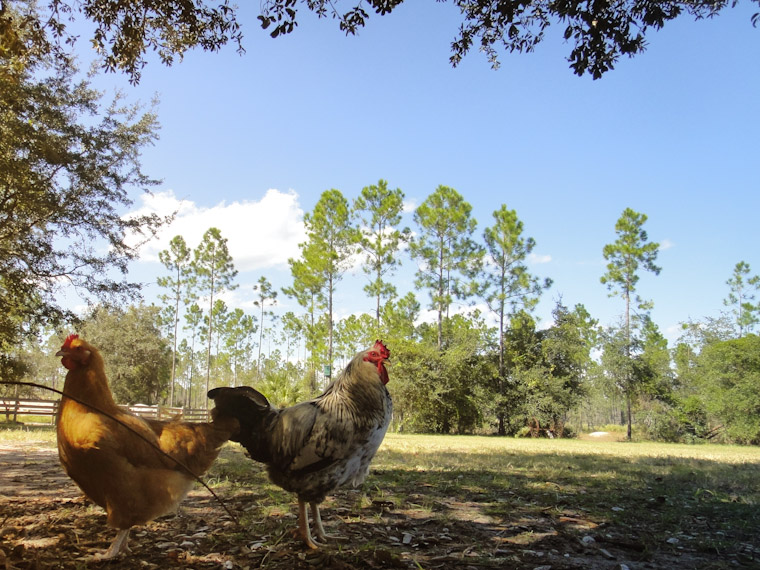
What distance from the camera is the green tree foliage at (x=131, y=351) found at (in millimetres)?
39406

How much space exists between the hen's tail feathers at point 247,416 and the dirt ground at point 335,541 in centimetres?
76

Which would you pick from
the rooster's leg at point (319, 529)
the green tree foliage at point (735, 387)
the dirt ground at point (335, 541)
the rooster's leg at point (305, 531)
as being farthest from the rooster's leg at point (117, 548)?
the green tree foliage at point (735, 387)

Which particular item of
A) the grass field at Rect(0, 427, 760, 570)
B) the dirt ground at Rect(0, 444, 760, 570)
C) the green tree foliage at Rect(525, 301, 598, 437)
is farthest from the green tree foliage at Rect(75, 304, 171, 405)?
the dirt ground at Rect(0, 444, 760, 570)

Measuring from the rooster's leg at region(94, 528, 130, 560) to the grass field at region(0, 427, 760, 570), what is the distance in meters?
0.15

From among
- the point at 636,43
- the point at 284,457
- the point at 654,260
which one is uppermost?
the point at 654,260

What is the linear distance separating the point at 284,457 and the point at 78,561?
5.08 ft

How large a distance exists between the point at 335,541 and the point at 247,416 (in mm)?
1303

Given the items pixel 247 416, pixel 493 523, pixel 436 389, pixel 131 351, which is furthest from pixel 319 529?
pixel 131 351

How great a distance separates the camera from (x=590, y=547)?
3783mm

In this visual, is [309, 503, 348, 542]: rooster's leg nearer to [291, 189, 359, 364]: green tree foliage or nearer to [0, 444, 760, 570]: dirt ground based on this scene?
[0, 444, 760, 570]: dirt ground

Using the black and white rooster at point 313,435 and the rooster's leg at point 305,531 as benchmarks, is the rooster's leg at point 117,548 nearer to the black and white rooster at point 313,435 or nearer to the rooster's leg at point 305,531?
the black and white rooster at point 313,435

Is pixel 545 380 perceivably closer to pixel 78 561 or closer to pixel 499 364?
pixel 499 364

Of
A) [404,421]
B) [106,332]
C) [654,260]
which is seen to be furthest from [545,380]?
[106,332]

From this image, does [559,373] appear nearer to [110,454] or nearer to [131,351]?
[110,454]
